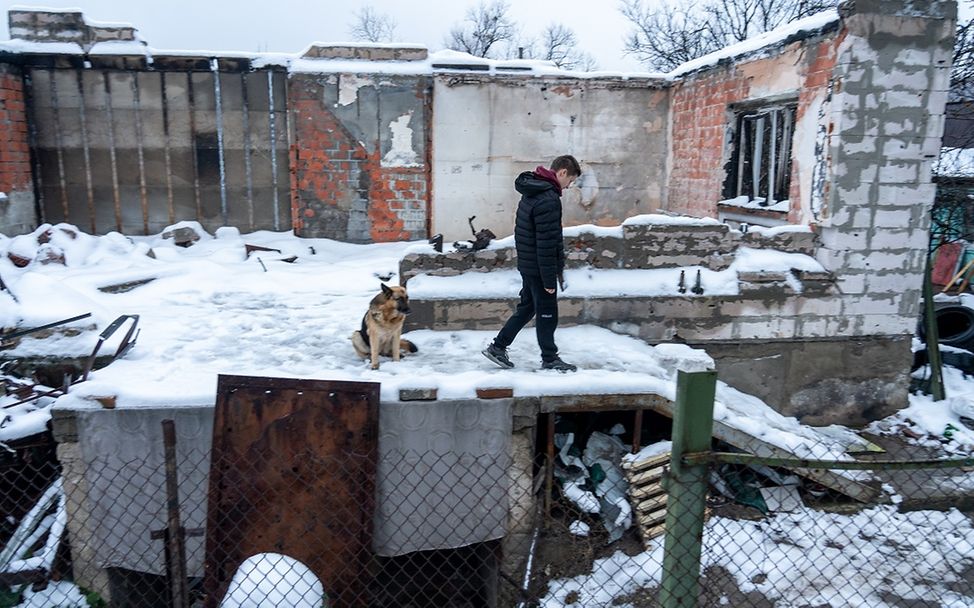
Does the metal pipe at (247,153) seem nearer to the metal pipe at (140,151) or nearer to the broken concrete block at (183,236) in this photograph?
the broken concrete block at (183,236)

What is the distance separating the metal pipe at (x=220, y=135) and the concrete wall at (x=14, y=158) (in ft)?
8.19

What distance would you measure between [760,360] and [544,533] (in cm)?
294

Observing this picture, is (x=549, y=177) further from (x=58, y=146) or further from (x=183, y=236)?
(x=58, y=146)

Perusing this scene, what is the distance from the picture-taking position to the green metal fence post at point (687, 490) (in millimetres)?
2254

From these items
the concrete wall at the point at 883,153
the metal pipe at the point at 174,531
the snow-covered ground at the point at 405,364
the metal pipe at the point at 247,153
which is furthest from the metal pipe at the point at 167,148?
the concrete wall at the point at 883,153

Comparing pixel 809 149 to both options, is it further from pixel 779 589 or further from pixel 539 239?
pixel 779 589

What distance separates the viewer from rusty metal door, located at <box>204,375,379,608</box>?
4.38 metres

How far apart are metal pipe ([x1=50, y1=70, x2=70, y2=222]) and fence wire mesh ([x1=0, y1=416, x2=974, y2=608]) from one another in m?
5.91

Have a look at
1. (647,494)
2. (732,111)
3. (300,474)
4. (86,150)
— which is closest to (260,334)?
(300,474)

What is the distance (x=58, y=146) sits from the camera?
9.48m

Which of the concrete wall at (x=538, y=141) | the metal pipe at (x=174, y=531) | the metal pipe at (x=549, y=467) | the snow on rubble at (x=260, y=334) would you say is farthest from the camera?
the concrete wall at (x=538, y=141)

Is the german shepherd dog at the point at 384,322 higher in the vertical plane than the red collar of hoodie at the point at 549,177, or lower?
lower

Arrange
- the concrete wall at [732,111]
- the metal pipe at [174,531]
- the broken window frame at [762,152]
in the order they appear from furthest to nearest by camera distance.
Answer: the broken window frame at [762,152] < the concrete wall at [732,111] < the metal pipe at [174,531]

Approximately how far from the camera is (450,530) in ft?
15.7
